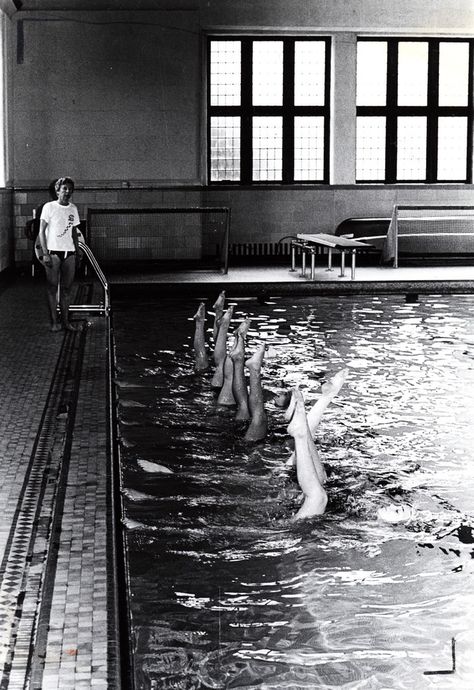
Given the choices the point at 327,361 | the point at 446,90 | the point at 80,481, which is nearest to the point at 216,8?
the point at 446,90

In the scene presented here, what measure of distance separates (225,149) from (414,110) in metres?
3.45

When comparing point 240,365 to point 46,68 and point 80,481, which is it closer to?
point 80,481

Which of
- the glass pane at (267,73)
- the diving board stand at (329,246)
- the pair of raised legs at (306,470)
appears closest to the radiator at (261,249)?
the diving board stand at (329,246)

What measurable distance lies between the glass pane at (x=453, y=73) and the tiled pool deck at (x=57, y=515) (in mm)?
11107

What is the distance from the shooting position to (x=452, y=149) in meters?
20.9

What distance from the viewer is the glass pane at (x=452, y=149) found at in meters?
20.8

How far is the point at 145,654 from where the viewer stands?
4.35 metres

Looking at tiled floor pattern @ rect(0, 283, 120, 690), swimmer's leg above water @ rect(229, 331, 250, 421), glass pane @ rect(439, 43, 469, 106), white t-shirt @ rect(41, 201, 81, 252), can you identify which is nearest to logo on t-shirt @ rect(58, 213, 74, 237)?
white t-shirt @ rect(41, 201, 81, 252)

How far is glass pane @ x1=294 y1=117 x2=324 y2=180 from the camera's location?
20.4m

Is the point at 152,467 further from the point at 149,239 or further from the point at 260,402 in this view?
the point at 149,239

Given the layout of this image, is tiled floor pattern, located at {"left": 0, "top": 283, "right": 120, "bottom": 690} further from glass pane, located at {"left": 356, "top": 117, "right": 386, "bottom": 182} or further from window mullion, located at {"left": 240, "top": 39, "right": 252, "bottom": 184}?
glass pane, located at {"left": 356, "top": 117, "right": 386, "bottom": 182}

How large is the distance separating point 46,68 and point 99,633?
15529 millimetres

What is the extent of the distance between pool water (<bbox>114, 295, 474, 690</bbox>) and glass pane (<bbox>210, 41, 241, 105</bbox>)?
10.6 meters

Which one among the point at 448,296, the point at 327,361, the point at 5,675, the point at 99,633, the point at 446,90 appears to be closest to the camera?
the point at 5,675
